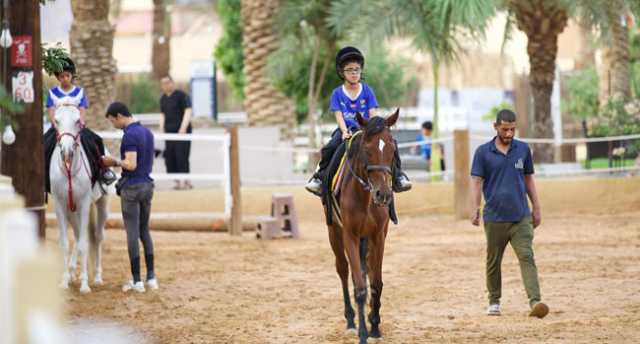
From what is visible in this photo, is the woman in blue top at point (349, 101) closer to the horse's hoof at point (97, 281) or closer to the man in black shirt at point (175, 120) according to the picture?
the horse's hoof at point (97, 281)

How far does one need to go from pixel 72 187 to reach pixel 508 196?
520cm

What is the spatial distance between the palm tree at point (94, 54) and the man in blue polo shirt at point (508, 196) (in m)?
13.6

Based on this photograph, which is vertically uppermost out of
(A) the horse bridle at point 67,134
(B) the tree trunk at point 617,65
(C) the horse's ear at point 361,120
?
(B) the tree trunk at point 617,65

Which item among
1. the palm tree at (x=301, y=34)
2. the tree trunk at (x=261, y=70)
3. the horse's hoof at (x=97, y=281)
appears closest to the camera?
the horse's hoof at (x=97, y=281)

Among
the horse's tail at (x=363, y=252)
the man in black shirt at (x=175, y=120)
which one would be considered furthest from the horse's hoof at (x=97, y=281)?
the man in black shirt at (x=175, y=120)

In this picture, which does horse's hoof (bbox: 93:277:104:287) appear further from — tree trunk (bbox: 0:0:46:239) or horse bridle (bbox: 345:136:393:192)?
horse bridle (bbox: 345:136:393:192)

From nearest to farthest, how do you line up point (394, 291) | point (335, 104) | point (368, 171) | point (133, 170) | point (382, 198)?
point (382, 198) → point (368, 171) → point (335, 104) → point (133, 170) → point (394, 291)

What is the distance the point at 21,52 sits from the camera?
10.0 metres

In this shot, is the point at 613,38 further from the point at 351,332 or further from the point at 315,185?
the point at 351,332

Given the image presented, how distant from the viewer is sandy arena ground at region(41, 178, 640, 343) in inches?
426

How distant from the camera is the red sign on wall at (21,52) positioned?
10.0 m

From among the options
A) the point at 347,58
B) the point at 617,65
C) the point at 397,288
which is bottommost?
the point at 397,288

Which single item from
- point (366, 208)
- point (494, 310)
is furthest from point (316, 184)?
point (494, 310)

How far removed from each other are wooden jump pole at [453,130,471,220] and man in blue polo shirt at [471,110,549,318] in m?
10.2
